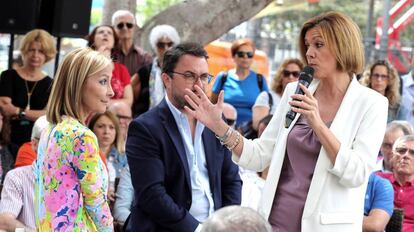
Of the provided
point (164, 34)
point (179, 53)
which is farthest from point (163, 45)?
point (179, 53)

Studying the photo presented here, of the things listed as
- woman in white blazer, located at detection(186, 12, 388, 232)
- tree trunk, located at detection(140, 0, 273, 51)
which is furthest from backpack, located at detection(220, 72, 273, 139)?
woman in white blazer, located at detection(186, 12, 388, 232)

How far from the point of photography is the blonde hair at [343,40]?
4.68 meters

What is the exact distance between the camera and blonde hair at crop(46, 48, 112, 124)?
4664mm

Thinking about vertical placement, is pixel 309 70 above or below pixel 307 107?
above

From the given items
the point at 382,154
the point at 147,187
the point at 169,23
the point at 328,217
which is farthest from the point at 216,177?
the point at 169,23

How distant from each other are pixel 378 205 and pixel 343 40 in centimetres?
269

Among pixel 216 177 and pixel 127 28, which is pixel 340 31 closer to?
pixel 216 177

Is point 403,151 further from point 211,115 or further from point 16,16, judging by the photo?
point 16,16

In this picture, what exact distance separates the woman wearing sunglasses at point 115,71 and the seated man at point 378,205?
318 cm

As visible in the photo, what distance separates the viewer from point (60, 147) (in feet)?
15.0

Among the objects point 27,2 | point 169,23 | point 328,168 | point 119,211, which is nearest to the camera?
point 328,168

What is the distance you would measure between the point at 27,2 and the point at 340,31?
19.4ft

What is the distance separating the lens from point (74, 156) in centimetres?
458

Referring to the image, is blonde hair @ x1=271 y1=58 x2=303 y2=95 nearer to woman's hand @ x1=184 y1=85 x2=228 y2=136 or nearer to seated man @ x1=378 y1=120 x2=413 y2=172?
seated man @ x1=378 y1=120 x2=413 y2=172
